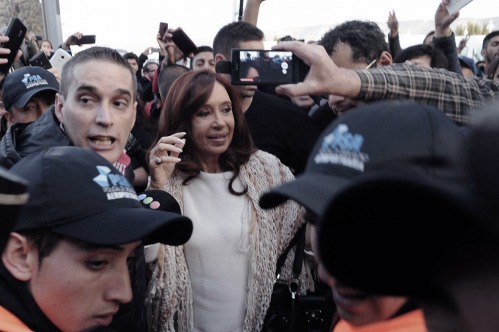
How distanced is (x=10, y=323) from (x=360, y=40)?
253cm

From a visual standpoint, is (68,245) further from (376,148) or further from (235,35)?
(235,35)

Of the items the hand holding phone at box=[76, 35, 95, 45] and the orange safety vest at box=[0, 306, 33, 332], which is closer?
the orange safety vest at box=[0, 306, 33, 332]

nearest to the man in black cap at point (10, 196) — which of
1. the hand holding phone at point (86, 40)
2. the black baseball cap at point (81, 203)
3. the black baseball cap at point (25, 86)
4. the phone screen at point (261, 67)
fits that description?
the black baseball cap at point (81, 203)

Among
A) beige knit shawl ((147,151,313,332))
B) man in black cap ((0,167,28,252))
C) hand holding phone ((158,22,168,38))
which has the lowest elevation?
beige knit shawl ((147,151,313,332))

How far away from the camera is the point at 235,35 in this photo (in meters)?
3.95

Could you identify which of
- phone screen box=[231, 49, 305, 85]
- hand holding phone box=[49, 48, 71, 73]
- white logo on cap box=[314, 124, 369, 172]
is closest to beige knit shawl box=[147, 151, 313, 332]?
phone screen box=[231, 49, 305, 85]

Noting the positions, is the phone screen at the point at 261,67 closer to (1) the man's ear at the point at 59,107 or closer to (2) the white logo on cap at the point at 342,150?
(1) the man's ear at the point at 59,107

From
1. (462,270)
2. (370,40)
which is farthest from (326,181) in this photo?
(370,40)

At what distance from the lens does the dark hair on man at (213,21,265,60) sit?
3922 millimetres

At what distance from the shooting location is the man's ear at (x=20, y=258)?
1.26 meters

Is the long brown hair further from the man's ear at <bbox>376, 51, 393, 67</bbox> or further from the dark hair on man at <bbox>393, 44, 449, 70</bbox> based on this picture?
the dark hair on man at <bbox>393, 44, 449, 70</bbox>

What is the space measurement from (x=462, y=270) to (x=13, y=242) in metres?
1.04

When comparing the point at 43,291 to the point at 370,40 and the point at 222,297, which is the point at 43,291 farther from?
the point at 370,40

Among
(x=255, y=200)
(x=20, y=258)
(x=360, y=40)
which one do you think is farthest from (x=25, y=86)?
(x=20, y=258)
